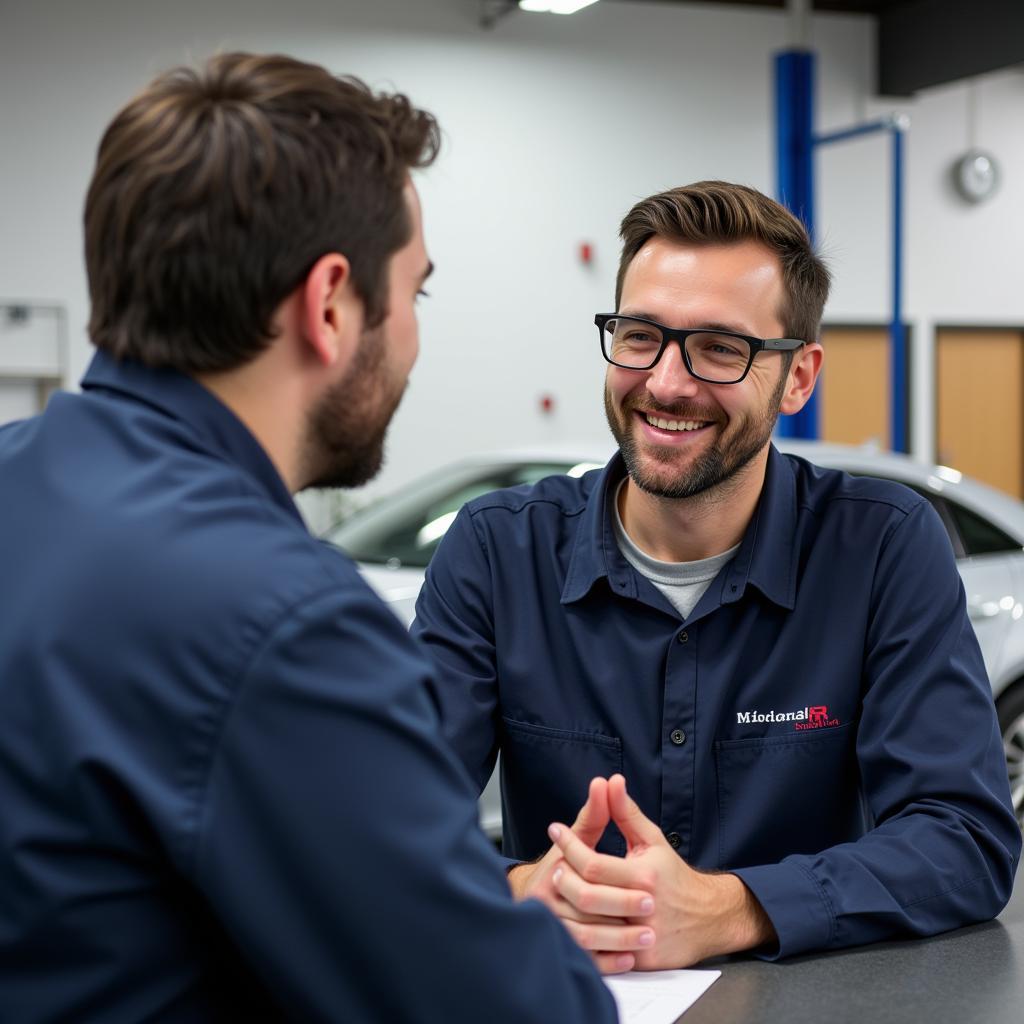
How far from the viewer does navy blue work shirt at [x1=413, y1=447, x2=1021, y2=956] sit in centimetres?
175

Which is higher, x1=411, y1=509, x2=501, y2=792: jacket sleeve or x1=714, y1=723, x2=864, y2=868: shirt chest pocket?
x1=411, y1=509, x2=501, y2=792: jacket sleeve

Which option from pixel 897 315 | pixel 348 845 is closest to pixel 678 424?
pixel 348 845

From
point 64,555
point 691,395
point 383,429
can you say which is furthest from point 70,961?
point 691,395

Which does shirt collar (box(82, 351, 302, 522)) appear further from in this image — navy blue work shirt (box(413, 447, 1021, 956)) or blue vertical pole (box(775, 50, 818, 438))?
blue vertical pole (box(775, 50, 818, 438))

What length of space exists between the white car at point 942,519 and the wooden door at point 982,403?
5994mm

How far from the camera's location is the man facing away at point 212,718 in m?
0.90

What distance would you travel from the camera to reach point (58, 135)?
8016 mm

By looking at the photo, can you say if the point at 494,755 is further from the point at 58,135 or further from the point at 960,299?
the point at 960,299

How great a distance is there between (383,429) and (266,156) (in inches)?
10.2

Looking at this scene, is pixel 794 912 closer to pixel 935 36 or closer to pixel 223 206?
pixel 223 206

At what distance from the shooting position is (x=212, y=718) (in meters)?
0.89

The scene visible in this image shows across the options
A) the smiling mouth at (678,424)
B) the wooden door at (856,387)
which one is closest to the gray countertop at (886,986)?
the smiling mouth at (678,424)

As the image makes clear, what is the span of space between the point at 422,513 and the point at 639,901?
Answer: 3112mm

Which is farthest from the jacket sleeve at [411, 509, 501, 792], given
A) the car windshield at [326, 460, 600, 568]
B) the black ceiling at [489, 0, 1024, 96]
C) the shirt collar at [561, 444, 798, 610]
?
the black ceiling at [489, 0, 1024, 96]
